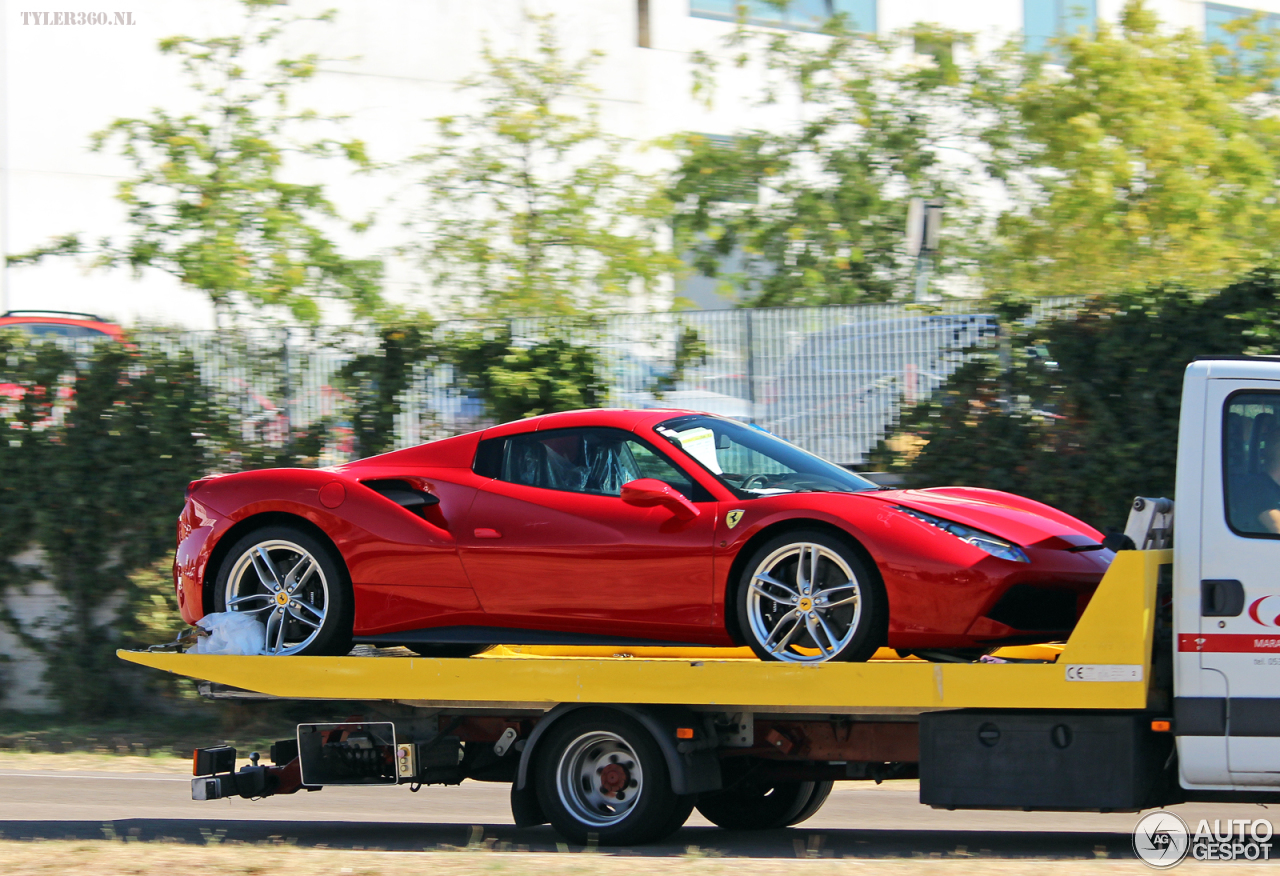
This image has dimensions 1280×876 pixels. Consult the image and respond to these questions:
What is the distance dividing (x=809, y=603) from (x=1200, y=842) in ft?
6.89

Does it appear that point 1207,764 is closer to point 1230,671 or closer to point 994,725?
point 1230,671

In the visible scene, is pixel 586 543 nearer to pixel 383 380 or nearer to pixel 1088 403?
pixel 1088 403

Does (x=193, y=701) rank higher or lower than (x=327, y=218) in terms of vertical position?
lower

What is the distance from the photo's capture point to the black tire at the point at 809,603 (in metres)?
6.73

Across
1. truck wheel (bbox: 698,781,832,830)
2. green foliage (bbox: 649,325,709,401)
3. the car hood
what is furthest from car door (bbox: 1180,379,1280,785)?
green foliage (bbox: 649,325,709,401)

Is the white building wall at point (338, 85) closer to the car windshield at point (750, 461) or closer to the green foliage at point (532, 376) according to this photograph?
the green foliage at point (532, 376)

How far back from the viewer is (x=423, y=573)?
24.5 ft

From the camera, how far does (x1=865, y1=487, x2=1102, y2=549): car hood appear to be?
688 cm

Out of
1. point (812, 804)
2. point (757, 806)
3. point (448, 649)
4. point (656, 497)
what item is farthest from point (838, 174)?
point (656, 497)

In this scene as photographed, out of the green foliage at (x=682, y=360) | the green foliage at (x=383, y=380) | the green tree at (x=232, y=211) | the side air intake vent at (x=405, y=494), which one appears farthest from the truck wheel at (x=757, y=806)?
the green tree at (x=232, y=211)

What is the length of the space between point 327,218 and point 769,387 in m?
6.10

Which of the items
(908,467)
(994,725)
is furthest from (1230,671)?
(908,467)

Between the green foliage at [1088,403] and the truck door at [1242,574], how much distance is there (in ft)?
15.1

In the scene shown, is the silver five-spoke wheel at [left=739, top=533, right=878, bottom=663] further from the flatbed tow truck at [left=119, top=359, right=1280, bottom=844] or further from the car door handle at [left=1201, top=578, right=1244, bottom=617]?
the car door handle at [left=1201, top=578, right=1244, bottom=617]
